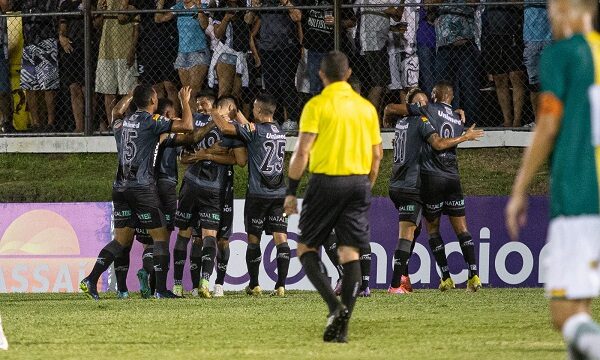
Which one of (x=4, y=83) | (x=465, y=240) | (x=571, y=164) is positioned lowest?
(x=465, y=240)

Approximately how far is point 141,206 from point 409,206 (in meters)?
3.29

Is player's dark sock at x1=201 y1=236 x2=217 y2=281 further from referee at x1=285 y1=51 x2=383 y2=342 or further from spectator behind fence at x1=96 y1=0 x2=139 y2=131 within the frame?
referee at x1=285 y1=51 x2=383 y2=342

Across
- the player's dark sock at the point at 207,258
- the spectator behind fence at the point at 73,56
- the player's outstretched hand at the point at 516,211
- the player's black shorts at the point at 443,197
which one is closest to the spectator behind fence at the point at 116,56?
the spectator behind fence at the point at 73,56

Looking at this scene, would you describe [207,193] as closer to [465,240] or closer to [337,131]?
[465,240]

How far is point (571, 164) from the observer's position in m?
6.01

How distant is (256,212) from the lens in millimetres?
15867

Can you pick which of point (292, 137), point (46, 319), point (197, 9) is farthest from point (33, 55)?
point (46, 319)

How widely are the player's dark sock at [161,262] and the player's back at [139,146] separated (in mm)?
763

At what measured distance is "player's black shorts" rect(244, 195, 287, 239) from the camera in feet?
52.0

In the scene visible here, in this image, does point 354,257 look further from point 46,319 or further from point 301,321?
point 46,319

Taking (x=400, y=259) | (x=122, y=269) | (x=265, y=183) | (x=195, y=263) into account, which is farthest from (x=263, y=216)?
(x=122, y=269)

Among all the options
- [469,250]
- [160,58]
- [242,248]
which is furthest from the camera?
A: [160,58]

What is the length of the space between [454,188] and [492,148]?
3.56 meters

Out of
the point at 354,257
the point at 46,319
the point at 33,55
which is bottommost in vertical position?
the point at 46,319
